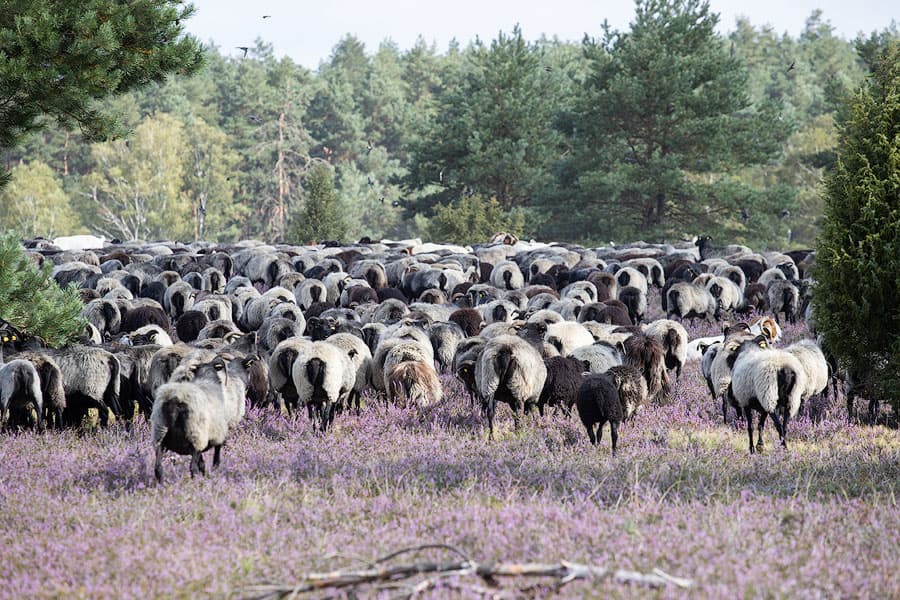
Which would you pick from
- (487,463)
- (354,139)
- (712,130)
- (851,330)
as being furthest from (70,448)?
(354,139)

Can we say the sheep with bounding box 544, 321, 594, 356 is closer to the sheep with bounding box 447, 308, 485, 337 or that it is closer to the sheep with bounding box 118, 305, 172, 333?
the sheep with bounding box 447, 308, 485, 337

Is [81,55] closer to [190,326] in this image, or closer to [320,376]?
[320,376]

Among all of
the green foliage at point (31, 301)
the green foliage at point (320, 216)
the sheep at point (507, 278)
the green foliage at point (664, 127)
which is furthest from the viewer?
the green foliage at point (320, 216)

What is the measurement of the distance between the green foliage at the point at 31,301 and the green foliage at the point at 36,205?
66.4m

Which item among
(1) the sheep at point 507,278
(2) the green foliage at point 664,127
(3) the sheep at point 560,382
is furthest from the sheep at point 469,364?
(2) the green foliage at point 664,127

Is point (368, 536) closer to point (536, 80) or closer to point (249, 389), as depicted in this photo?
point (249, 389)

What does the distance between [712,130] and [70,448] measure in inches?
1607

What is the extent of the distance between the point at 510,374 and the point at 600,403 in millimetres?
1407

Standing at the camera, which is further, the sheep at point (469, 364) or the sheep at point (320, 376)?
the sheep at point (469, 364)

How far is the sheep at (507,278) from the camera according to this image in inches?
966

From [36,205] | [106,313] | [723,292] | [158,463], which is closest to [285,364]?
[158,463]

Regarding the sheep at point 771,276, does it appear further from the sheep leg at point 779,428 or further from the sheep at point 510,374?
the sheep leg at point 779,428

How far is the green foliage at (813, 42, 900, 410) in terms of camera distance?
1002cm

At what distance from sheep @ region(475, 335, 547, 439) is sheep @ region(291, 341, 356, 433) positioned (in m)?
1.60
